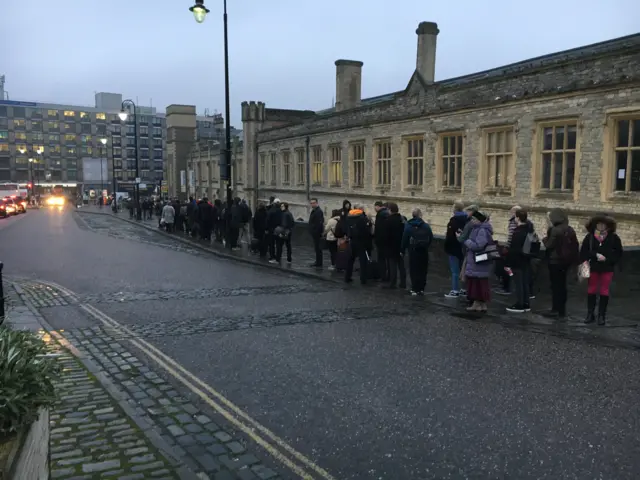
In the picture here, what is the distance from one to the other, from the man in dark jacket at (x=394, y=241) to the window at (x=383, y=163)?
14.3 m

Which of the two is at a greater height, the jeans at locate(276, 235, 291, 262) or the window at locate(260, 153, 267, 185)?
the window at locate(260, 153, 267, 185)

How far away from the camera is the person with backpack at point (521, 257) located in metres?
10.0

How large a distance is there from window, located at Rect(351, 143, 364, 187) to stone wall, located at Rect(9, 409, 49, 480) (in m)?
25.6

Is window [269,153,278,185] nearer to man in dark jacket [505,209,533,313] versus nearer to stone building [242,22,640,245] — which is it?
stone building [242,22,640,245]

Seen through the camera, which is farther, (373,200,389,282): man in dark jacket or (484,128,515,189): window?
(484,128,515,189): window

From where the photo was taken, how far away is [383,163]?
89.3 ft

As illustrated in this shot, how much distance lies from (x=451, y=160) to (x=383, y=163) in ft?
16.2

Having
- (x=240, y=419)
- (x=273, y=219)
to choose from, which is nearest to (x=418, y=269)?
(x=273, y=219)

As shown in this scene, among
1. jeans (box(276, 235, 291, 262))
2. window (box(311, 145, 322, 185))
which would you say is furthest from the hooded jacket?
window (box(311, 145, 322, 185))

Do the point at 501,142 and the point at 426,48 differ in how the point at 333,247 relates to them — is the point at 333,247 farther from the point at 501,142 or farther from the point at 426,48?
the point at 426,48

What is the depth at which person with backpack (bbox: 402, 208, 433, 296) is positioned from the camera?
1173 centimetres

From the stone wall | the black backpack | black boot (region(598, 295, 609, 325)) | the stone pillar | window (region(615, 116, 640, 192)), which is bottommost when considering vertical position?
black boot (region(598, 295, 609, 325))

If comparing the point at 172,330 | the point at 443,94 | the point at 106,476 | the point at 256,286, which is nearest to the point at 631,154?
the point at 443,94

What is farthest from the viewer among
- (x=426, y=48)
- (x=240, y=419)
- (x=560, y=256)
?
(x=426, y=48)
